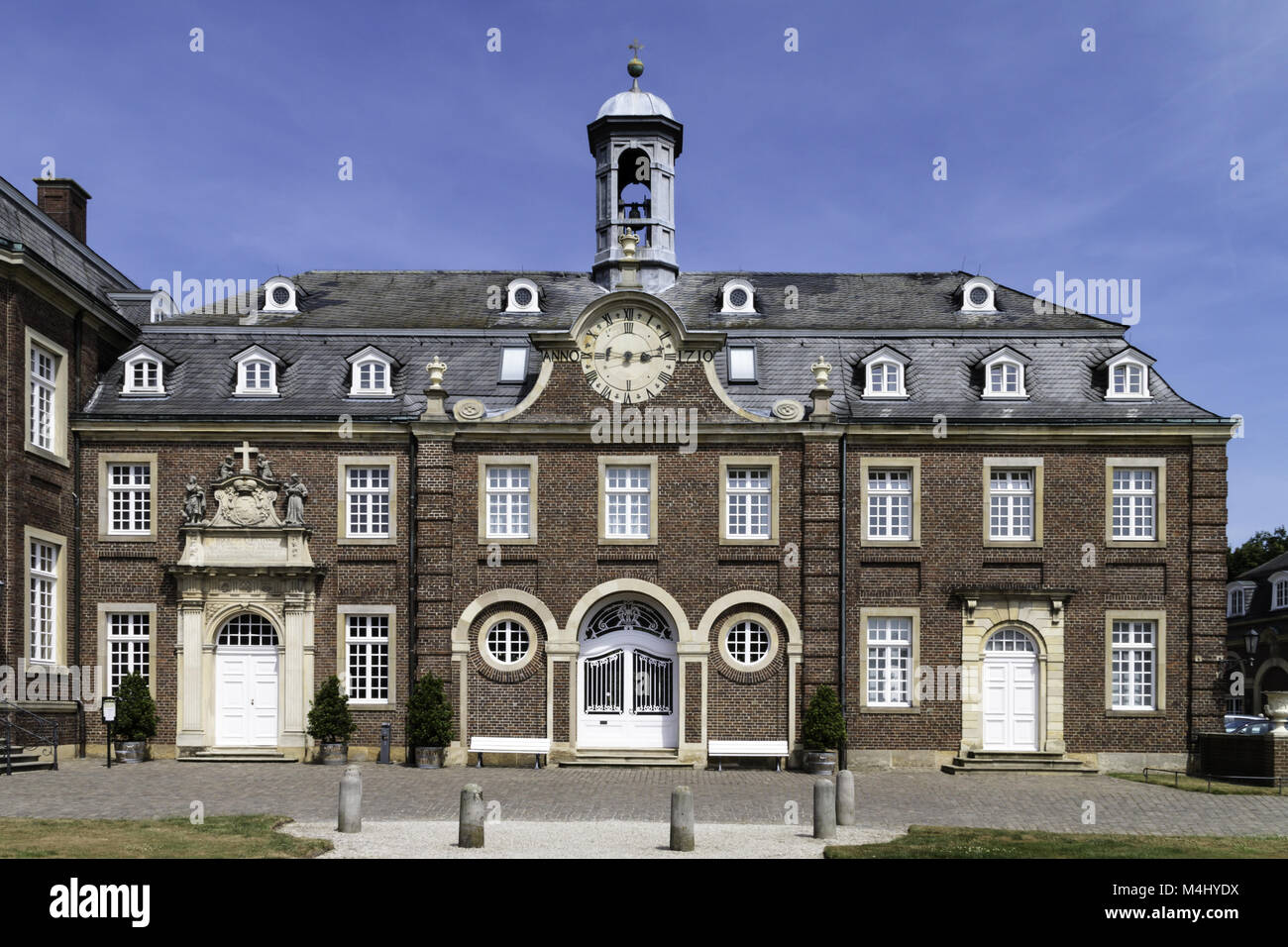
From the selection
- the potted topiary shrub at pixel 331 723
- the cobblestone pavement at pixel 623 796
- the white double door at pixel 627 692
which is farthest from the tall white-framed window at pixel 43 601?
the white double door at pixel 627 692

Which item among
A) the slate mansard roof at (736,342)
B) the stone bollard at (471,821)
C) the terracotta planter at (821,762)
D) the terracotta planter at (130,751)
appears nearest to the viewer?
the stone bollard at (471,821)

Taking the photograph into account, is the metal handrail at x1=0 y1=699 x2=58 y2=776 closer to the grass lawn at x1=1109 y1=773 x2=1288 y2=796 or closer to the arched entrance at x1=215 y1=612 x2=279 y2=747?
the arched entrance at x1=215 y1=612 x2=279 y2=747

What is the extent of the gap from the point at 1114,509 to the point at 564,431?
12.3m

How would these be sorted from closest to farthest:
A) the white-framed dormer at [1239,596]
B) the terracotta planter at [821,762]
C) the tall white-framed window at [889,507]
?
Result: the terracotta planter at [821,762] < the tall white-framed window at [889,507] < the white-framed dormer at [1239,596]

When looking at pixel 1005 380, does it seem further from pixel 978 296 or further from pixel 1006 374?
pixel 978 296

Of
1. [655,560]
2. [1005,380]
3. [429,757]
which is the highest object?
[1005,380]

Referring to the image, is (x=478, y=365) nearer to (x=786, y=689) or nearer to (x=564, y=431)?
(x=564, y=431)

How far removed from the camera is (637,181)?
38656 mm

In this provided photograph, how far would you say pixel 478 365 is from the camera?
3456 cm

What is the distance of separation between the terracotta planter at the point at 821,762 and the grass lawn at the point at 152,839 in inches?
521

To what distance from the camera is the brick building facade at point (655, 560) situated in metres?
32.3

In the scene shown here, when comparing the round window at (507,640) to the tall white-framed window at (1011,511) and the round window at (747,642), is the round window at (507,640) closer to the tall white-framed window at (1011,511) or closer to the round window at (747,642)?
the round window at (747,642)

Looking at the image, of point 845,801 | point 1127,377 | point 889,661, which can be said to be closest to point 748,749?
point 889,661

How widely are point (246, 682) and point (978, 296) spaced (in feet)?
63.6
